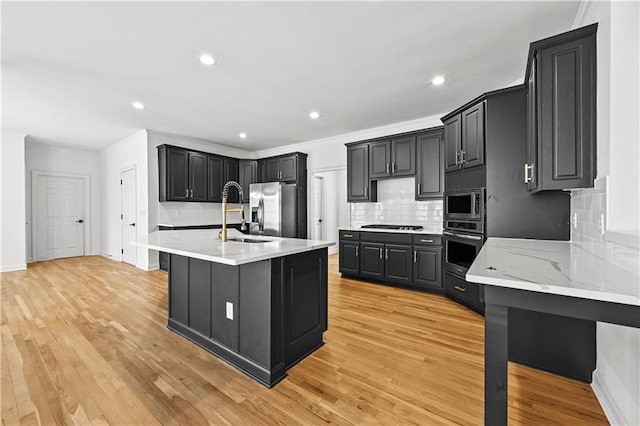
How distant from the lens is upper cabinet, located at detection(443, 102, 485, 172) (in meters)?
2.93

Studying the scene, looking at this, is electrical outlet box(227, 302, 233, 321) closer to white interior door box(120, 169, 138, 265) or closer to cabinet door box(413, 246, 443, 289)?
cabinet door box(413, 246, 443, 289)

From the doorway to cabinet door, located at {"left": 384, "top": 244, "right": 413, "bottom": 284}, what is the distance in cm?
759

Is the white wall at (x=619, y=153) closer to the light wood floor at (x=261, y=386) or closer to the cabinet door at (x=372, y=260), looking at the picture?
the light wood floor at (x=261, y=386)

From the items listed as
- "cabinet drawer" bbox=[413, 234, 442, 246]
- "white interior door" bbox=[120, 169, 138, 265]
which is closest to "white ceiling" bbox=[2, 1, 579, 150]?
"white interior door" bbox=[120, 169, 138, 265]

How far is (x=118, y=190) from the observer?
6.33 m

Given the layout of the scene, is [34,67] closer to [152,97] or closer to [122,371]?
[152,97]

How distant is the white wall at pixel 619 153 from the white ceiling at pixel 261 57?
80 centimetres

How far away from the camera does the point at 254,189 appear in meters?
6.16

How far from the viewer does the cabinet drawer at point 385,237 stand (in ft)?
13.3

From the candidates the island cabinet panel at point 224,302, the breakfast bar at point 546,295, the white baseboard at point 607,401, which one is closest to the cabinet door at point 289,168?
the island cabinet panel at point 224,302

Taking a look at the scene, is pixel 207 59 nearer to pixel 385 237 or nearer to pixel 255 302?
pixel 255 302

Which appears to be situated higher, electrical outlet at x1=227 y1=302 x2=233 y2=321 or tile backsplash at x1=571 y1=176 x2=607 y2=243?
tile backsplash at x1=571 y1=176 x2=607 y2=243

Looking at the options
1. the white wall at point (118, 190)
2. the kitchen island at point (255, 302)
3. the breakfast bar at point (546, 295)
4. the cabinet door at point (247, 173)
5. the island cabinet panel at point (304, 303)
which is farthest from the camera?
the cabinet door at point (247, 173)

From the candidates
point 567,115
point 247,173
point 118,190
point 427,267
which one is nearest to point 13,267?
point 118,190
